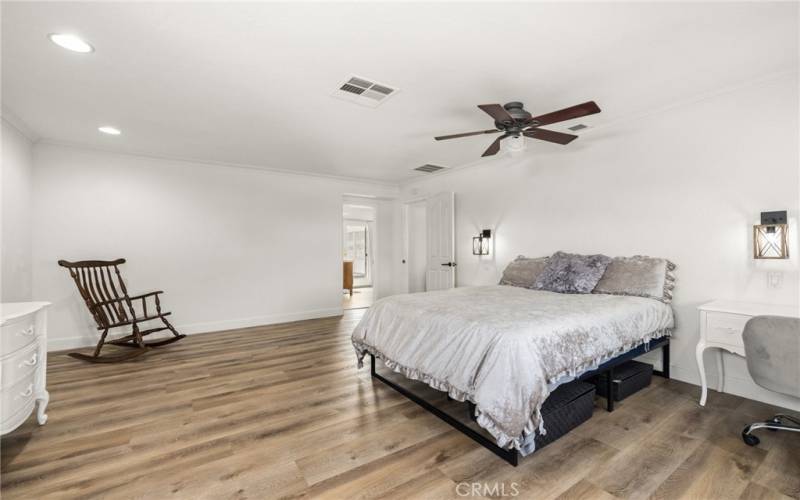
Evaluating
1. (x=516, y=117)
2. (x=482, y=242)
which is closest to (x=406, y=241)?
(x=482, y=242)

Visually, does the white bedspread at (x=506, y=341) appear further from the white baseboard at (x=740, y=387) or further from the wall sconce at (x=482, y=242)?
the wall sconce at (x=482, y=242)

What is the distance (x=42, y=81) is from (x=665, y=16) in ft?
14.0

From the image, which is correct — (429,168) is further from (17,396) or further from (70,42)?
(17,396)

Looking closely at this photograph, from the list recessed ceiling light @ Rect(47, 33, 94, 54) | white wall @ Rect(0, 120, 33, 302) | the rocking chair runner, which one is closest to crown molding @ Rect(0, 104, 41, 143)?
white wall @ Rect(0, 120, 33, 302)

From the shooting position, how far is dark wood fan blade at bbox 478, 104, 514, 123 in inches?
95.7

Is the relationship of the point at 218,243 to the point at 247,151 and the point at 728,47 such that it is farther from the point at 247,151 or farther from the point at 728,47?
the point at 728,47

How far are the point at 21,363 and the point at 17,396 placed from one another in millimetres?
182

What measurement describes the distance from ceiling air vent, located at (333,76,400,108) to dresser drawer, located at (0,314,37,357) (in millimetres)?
2535

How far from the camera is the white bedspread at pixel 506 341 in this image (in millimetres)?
1866

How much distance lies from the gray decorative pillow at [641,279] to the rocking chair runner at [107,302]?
4880 mm

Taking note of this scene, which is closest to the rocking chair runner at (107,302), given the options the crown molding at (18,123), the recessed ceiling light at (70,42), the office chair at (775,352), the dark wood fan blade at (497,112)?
the crown molding at (18,123)

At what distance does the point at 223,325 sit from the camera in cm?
512

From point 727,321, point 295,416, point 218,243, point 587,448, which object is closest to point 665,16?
point 727,321

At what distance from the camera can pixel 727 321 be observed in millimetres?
2496
